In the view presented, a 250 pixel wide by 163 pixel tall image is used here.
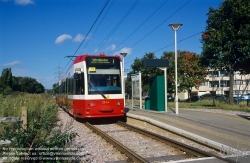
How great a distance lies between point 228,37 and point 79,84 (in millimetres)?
14627

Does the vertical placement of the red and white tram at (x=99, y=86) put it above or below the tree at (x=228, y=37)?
below

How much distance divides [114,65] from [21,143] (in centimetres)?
995

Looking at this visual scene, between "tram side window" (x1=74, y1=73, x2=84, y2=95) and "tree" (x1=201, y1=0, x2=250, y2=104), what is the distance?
13871 mm

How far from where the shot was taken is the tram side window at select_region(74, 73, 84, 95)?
14.5m

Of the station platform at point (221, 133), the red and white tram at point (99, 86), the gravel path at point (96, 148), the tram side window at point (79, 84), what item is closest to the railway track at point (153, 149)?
the gravel path at point (96, 148)

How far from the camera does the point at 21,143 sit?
529 centimetres

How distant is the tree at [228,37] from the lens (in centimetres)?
2275

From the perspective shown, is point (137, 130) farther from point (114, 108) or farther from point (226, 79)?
point (226, 79)

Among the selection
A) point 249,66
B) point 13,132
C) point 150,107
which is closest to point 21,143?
point 13,132

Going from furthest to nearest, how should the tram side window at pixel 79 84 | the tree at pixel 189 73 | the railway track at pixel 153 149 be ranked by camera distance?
the tree at pixel 189 73 → the tram side window at pixel 79 84 → the railway track at pixel 153 149

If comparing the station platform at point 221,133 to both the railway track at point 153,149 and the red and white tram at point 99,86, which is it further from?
the red and white tram at point 99,86

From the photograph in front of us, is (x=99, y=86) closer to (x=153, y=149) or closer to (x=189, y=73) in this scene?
(x=153, y=149)

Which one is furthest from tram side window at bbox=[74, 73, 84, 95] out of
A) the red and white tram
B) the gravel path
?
the gravel path

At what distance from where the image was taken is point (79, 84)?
585 inches
